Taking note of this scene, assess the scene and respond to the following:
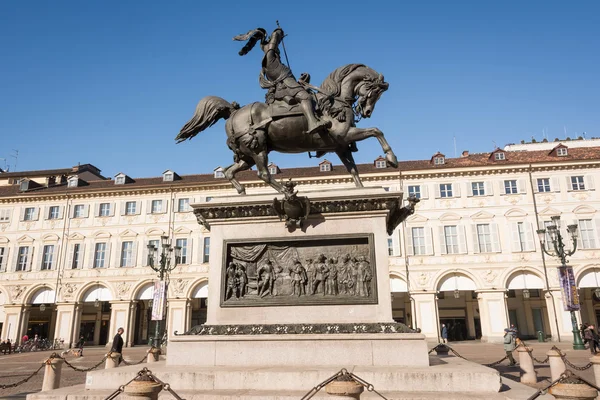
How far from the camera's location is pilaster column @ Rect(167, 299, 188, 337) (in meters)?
38.7

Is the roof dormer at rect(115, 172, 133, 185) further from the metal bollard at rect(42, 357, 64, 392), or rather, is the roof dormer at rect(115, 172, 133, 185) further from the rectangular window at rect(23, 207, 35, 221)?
the metal bollard at rect(42, 357, 64, 392)

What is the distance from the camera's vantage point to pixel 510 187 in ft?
125

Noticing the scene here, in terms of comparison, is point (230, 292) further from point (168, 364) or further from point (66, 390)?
point (66, 390)

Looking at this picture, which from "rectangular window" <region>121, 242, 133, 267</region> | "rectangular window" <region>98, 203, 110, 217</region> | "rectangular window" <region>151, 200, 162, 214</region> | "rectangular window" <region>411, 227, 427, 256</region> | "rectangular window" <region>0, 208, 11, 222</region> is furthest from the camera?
"rectangular window" <region>0, 208, 11, 222</region>

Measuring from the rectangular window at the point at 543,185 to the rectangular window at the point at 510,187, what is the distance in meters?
1.74

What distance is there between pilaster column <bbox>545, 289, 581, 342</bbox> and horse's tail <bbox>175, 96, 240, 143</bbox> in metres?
33.4

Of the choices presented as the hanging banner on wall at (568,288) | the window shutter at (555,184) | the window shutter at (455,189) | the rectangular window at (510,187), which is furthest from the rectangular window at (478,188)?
the hanging banner on wall at (568,288)

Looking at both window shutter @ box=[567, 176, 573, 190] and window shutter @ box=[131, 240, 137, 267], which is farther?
window shutter @ box=[131, 240, 137, 267]

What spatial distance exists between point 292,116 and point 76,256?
38509mm

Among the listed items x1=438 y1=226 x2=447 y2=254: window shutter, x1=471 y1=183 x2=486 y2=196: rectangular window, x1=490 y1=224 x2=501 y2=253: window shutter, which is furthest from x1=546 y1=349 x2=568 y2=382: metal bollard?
x1=471 y1=183 x2=486 y2=196: rectangular window

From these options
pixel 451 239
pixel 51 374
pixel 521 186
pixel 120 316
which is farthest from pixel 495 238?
pixel 51 374

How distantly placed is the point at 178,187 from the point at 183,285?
8550 mm

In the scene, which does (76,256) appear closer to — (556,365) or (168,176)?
(168,176)

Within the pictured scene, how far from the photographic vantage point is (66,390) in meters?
7.08
